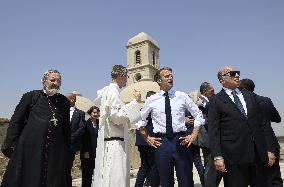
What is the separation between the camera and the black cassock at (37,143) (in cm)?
433

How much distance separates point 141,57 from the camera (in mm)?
55344

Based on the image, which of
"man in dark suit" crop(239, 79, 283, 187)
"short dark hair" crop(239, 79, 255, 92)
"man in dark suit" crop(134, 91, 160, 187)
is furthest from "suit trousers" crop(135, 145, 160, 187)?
"man in dark suit" crop(239, 79, 283, 187)

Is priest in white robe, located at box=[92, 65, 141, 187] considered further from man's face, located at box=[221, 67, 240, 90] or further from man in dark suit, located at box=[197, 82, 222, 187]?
man in dark suit, located at box=[197, 82, 222, 187]

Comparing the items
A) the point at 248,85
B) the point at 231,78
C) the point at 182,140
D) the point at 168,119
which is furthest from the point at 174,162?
the point at 248,85

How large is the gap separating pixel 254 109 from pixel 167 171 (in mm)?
1459

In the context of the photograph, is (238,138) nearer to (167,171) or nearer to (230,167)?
(230,167)

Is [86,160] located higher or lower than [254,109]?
lower

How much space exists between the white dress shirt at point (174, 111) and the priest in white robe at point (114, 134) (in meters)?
0.26

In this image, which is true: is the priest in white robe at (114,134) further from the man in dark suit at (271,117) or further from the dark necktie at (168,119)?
the man in dark suit at (271,117)

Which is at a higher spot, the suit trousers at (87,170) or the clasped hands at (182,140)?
the clasped hands at (182,140)

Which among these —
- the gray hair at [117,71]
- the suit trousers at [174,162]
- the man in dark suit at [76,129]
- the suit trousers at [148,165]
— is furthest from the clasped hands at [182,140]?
the man in dark suit at [76,129]

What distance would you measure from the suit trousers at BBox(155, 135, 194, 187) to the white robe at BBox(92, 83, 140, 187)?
83 cm

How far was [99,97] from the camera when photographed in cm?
543

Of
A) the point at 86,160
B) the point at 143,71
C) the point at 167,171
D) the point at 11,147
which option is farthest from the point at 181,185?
the point at 143,71
